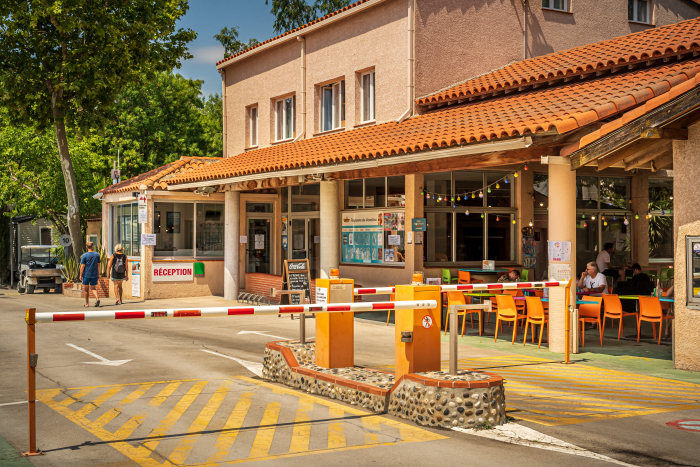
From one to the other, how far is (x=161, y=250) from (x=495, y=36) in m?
12.0

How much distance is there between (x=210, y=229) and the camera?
23.8 metres

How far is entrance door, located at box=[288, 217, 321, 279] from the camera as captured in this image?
2269 centimetres

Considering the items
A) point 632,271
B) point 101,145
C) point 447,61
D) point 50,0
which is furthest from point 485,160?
point 101,145

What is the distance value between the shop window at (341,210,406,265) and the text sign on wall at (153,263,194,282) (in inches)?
223

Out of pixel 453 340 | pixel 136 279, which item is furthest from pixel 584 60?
pixel 136 279

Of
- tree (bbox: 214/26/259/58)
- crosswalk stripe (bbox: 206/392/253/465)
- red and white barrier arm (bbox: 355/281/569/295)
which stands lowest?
crosswalk stripe (bbox: 206/392/253/465)

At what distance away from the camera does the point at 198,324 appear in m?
16.3

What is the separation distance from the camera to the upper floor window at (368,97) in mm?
19875

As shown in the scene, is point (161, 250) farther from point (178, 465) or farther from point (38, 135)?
point (178, 465)

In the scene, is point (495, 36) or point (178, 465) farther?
point (495, 36)

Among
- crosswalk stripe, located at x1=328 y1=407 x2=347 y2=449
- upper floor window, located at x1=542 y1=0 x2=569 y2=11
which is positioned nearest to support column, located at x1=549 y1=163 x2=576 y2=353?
crosswalk stripe, located at x1=328 y1=407 x2=347 y2=449

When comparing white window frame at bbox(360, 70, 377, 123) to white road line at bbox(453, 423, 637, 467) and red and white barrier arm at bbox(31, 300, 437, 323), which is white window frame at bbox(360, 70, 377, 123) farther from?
white road line at bbox(453, 423, 637, 467)

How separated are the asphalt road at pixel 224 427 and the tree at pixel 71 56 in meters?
15.9

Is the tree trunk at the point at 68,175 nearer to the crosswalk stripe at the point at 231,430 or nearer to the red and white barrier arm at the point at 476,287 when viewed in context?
the red and white barrier arm at the point at 476,287
